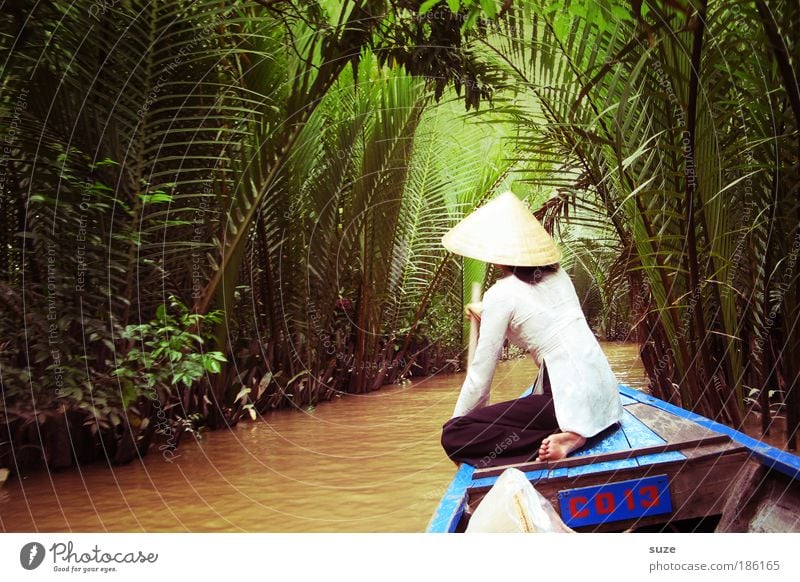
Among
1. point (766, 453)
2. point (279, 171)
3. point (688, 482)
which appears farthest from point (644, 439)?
point (279, 171)

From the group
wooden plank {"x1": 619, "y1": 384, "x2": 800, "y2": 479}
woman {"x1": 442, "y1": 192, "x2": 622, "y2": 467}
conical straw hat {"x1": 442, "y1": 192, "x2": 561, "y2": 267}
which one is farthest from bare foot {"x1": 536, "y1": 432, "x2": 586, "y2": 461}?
conical straw hat {"x1": 442, "y1": 192, "x2": 561, "y2": 267}

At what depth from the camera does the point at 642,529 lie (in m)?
1.63

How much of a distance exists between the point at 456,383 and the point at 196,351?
178cm

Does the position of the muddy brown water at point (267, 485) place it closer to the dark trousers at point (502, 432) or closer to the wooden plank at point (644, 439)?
the dark trousers at point (502, 432)

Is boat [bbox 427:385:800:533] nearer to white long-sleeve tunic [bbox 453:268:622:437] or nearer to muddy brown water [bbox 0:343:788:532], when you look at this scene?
white long-sleeve tunic [bbox 453:268:622:437]

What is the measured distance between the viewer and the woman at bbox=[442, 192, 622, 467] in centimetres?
173

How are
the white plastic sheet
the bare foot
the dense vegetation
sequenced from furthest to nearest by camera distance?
the dense vegetation
the bare foot
the white plastic sheet

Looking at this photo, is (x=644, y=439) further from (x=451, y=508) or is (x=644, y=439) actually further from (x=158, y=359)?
(x=158, y=359)

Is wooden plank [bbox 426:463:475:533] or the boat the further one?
the boat

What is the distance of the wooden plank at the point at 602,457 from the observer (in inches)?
62.6

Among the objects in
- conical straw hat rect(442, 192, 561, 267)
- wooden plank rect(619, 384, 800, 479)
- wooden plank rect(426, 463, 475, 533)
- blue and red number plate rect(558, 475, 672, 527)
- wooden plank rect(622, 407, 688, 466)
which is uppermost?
conical straw hat rect(442, 192, 561, 267)

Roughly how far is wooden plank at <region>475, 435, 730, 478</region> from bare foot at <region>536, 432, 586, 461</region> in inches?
2.3

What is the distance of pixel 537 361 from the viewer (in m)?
1.85

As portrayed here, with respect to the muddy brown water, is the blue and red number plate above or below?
above
